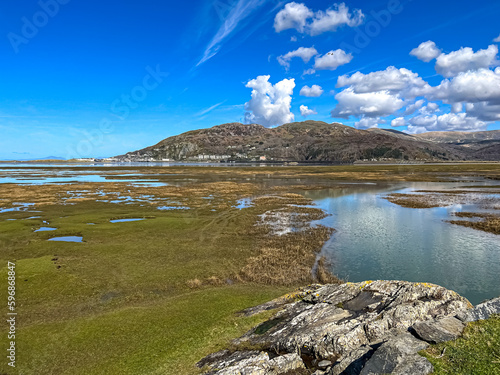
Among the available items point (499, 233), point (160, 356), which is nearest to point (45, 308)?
point (160, 356)

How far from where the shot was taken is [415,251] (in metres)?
28.1

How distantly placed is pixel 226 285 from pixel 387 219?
30668 millimetres

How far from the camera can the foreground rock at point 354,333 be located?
9430mm

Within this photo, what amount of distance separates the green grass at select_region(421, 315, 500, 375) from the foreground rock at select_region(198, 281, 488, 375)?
0.32m

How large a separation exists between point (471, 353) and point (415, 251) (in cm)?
2167

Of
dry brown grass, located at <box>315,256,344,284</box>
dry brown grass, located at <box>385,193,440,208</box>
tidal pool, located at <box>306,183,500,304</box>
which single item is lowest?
dry brown grass, located at <box>315,256,344,284</box>


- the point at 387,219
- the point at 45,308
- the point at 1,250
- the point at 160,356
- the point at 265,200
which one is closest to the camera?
the point at 160,356

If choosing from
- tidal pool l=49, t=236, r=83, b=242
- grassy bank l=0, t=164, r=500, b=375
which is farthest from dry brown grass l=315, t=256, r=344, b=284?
tidal pool l=49, t=236, r=83, b=242

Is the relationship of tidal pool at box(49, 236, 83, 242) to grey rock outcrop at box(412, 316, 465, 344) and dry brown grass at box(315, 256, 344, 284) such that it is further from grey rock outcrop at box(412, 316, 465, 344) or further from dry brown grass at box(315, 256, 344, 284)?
grey rock outcrop at box(412, 316, 465, 344)

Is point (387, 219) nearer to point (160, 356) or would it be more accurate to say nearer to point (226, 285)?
point (226, 285)

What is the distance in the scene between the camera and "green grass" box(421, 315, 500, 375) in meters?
8.17

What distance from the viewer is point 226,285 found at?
2120 cm

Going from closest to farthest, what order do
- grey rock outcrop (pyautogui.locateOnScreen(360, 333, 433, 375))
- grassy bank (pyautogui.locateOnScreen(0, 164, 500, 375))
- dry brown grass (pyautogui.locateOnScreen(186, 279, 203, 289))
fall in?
grey rock outcrop (pyautogui.locateOnScreen(360, 333, 433, 375)) → grassy bank (pyautogui.locateOnScreen(0, 164, 500, 375)) → dry brown grass (pyautogui.locateOnScreen(186, 279, 203, 289))

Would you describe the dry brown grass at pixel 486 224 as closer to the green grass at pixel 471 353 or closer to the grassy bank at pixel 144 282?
the grassy bank at pixel 144 282
